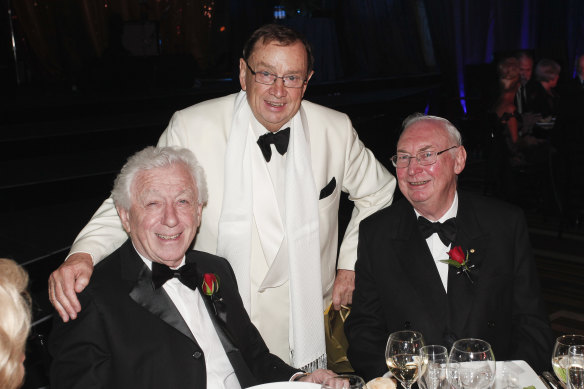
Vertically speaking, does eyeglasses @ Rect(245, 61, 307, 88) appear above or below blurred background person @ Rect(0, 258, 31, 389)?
above

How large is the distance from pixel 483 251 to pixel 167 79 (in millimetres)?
9308

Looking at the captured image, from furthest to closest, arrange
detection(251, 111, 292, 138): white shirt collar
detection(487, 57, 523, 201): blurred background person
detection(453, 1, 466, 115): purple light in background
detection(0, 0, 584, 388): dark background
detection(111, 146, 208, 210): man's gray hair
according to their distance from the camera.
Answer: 1. detection(453, 1, 466, 115): purple light in background
2. detection(487, 57, 523, 201): blurred background person
3. detection(0, 0, 584, 388): dark background
4. detection(251, 111, 292, 138): white shirt collar
5. detection(111, 146, 208, 210): man's gray hair

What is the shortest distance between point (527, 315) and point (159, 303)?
135 cm

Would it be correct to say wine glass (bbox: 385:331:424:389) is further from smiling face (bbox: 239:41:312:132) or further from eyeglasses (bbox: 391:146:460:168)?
smiling face (bbox: 239:41:312:132)

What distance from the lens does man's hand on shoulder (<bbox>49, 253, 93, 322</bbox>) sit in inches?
79.5

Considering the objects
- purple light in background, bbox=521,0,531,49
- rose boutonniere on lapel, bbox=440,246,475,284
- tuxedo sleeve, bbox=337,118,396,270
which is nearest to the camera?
rose boutonniere on lapel, bbox=440,246,475,284

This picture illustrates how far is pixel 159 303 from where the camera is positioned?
218cm

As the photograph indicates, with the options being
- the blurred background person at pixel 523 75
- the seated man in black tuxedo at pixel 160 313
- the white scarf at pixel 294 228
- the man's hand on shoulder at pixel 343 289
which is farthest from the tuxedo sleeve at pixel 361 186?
the blurred background person at pixel 523 75

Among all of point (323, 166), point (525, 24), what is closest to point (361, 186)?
point (323, 166)

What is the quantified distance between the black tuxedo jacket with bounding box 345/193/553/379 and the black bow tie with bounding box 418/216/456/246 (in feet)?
0.11

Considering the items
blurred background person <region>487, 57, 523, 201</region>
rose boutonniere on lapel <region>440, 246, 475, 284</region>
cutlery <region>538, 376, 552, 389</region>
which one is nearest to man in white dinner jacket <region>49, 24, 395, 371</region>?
rose boutonniere on lapel <region>440, 246, 475, 284</region>

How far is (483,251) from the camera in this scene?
8.61 feet

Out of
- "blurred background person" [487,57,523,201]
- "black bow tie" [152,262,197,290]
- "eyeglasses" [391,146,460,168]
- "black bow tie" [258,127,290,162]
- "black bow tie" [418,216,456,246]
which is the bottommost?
"blurred background person" [487,57,523,201]

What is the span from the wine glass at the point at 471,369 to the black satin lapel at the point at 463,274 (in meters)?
0.76
